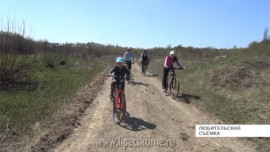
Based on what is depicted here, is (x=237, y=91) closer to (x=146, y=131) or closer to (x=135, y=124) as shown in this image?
(x=135, y=124)

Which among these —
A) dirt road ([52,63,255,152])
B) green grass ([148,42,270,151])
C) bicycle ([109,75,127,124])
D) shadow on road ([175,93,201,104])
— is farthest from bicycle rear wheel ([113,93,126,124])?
shadow on road ([175,93,201,104])

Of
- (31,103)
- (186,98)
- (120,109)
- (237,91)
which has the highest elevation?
(237,91)

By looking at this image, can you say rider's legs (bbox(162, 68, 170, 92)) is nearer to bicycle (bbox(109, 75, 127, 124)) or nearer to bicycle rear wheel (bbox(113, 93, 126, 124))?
bicycle (bbox(109, 75, 127, 124))

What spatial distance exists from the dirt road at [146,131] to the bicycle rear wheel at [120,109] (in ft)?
0.57

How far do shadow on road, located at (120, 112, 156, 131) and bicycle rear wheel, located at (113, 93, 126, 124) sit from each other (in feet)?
0.64

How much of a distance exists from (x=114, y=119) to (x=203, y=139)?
8.81 feet

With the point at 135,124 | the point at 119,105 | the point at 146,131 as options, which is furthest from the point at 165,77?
the point at 146,131

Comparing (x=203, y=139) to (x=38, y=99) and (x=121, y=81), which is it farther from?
(x=38, y=99)

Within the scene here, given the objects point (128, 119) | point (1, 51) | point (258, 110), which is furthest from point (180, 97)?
point (1, 51)

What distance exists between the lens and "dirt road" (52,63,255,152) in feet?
23.4

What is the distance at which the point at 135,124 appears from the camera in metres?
8.89

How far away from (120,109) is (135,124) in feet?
2.18

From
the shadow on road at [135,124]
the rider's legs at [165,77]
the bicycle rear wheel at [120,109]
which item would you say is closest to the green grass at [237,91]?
the rider's legs at [165,77]

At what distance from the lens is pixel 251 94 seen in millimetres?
12859
